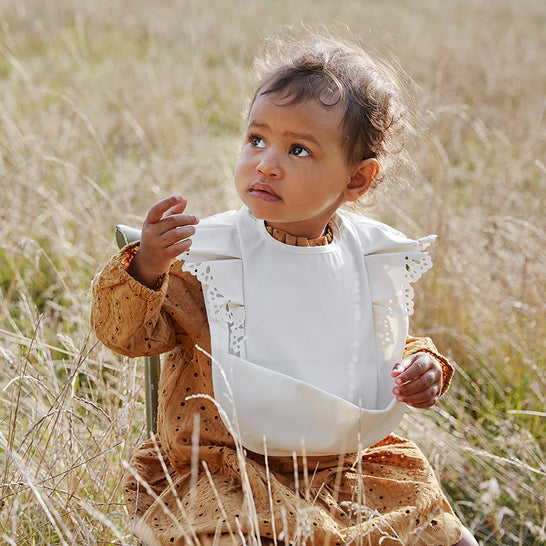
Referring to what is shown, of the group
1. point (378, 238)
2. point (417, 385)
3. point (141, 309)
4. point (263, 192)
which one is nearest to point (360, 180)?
point (378, 238)

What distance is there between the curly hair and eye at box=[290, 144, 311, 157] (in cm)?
9

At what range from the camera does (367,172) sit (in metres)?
1.74

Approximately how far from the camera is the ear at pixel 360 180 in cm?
173

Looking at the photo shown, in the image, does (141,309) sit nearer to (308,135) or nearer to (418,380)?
(308,135)

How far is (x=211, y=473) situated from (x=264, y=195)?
0.59 m

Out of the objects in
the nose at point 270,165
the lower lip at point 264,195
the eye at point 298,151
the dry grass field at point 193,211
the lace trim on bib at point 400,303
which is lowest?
the dry grass field at point 193,211

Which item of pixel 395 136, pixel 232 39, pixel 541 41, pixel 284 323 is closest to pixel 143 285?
pixel 284 323

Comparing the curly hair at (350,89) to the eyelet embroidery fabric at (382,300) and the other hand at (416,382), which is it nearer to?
the eyelet embroidery fabric at (382,300)

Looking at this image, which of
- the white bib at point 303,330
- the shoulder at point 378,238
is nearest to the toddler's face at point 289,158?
the white bib at point 303,330

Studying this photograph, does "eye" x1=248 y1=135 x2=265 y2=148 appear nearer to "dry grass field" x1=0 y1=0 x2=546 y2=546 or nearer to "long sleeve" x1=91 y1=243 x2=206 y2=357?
"long sleeve" x1=91 y1=243 x2=206 y2=357

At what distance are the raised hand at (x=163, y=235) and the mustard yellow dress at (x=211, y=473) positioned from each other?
44mm

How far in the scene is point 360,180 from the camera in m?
1.75

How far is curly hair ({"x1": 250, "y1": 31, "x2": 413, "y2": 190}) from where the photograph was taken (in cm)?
161

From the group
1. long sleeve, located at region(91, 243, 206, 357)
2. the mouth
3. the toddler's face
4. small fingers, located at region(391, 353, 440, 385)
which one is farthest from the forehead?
small fingers, located at region(391, 353, 440, 385)
